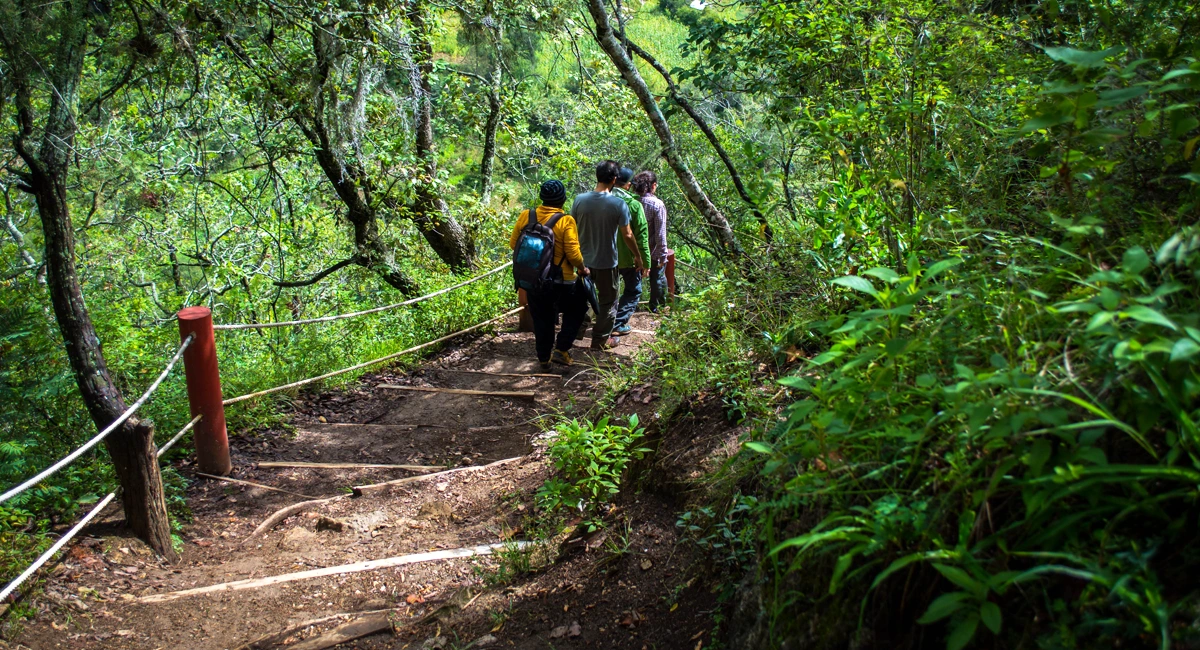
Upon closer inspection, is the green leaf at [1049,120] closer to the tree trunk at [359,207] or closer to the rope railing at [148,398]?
the rope railing at [148,398]

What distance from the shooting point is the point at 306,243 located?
1045cm

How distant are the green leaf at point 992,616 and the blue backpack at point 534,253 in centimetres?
491

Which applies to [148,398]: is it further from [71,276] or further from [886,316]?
[886,316]

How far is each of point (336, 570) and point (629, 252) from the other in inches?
159

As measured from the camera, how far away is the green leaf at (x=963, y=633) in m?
1.51

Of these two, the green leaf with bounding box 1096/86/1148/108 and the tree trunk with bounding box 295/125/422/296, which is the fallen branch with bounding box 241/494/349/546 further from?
the green leaf with bounding box 1096/86/1148/108

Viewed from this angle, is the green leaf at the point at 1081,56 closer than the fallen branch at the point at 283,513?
Yes

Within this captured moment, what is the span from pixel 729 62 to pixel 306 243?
5.90m

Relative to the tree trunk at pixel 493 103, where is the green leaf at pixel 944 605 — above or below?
below

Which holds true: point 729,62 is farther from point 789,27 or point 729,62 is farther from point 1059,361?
point 1059,361

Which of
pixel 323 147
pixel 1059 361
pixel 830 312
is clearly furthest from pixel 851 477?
pixel 323 147

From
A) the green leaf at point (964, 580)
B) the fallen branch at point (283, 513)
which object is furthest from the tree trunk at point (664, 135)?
the green leaf at point (964, 580)

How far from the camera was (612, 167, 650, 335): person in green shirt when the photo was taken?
272 inches

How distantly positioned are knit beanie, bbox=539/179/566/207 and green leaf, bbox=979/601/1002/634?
5.10m
